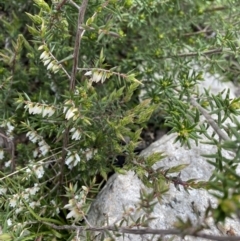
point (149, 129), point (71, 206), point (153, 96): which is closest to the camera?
point (71, 206)

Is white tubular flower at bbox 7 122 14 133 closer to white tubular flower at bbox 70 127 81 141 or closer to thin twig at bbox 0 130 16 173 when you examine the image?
thin twig at bbox 0 130 16 173

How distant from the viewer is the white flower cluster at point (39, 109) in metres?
2.53

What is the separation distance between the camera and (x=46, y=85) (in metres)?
3.36

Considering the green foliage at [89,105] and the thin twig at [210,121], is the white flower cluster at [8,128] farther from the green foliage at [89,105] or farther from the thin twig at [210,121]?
the thin twig at [210,121]

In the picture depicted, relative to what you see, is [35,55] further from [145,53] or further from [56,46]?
[145,53]

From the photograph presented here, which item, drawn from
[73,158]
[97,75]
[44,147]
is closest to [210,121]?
[97,75]

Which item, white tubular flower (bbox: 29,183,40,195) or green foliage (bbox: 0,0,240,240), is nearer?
green foliage (bbox: 0,0,240,240)

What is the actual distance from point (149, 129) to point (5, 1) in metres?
1.56

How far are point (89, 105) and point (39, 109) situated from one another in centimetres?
29

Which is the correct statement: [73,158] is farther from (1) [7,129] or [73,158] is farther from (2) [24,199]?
(1) [7,129]

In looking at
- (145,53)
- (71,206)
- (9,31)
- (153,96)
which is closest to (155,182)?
(71,206)

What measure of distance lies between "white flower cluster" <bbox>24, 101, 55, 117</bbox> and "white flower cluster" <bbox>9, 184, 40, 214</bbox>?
530 mm

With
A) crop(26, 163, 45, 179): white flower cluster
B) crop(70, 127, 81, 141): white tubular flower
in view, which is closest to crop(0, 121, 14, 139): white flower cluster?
crop(26, 163, 45, 179): white flower cluster

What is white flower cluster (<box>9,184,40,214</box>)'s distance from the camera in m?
2.66
